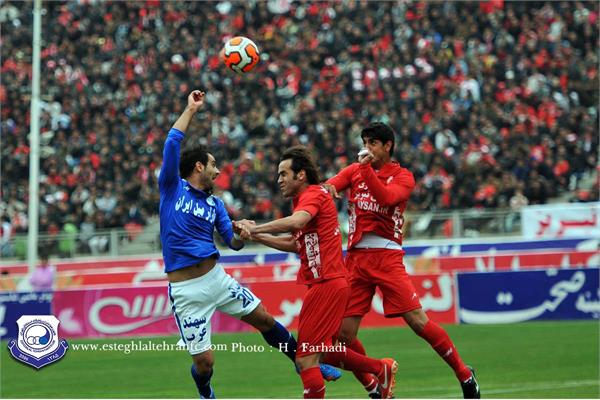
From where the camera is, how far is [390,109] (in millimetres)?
32000

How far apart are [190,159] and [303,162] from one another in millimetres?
1075

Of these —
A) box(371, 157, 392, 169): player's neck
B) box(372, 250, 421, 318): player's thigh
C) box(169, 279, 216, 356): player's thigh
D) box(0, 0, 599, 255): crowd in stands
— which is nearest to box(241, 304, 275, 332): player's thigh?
box(169, 279, 216, 356): player's thigh

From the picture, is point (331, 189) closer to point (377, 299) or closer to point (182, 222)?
point (182, 222)

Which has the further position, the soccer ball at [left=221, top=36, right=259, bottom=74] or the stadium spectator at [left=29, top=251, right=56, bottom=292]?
the stadium spectator at [left=29, top=251, right=56, bottom=292]

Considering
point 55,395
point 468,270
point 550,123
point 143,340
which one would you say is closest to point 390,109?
point 550,123

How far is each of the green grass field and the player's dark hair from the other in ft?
10.6

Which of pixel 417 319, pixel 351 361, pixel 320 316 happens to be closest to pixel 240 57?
pixel 320 316

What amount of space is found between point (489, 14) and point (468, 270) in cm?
1135

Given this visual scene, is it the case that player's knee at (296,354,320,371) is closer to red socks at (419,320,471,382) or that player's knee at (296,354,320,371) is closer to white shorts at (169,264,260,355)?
white shorts at (169,264,260,355)

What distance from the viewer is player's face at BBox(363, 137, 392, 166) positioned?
36.8 feet

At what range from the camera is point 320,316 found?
1018 centimetres

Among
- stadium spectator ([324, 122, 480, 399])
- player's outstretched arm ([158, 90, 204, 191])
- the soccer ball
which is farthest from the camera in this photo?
the soccer ball

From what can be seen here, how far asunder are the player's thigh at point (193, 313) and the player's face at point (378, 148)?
82.2 inches

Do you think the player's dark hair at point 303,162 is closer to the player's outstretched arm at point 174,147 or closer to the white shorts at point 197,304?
the player's outstretched arm at point 174,147
